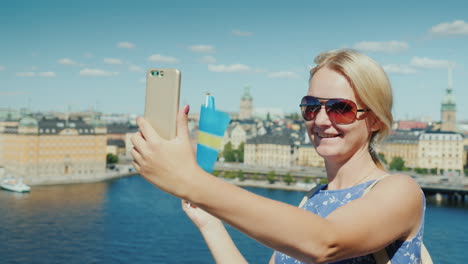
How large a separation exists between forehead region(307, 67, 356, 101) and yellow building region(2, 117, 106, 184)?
29.2m

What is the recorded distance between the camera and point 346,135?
2.89 feet

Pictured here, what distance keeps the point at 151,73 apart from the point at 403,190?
0.35m

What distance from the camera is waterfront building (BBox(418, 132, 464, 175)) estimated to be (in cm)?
3791

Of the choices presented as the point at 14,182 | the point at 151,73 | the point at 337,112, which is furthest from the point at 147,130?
the point at 14,182

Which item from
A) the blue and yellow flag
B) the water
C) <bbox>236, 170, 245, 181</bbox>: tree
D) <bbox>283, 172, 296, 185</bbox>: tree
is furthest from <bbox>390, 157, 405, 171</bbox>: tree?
the blue and yellow flag

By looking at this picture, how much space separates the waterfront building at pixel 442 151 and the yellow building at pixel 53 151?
20.6 meters

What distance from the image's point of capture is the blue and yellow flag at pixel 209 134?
0.85m

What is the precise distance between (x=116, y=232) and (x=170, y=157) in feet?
53.5

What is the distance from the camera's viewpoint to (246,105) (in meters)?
73.4

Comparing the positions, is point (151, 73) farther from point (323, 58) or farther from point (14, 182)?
point (14, 182)

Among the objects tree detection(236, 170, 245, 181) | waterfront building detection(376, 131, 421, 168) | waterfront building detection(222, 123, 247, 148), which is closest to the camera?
tree detection(236, 170, 245, 181)

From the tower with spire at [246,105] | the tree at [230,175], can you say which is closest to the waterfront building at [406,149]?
the tree at [230,175]

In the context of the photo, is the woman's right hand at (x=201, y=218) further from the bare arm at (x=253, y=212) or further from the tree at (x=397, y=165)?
the tree at (x=397, y=165)

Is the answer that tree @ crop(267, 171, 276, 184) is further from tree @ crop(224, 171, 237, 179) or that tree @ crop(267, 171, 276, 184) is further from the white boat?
the white boat
